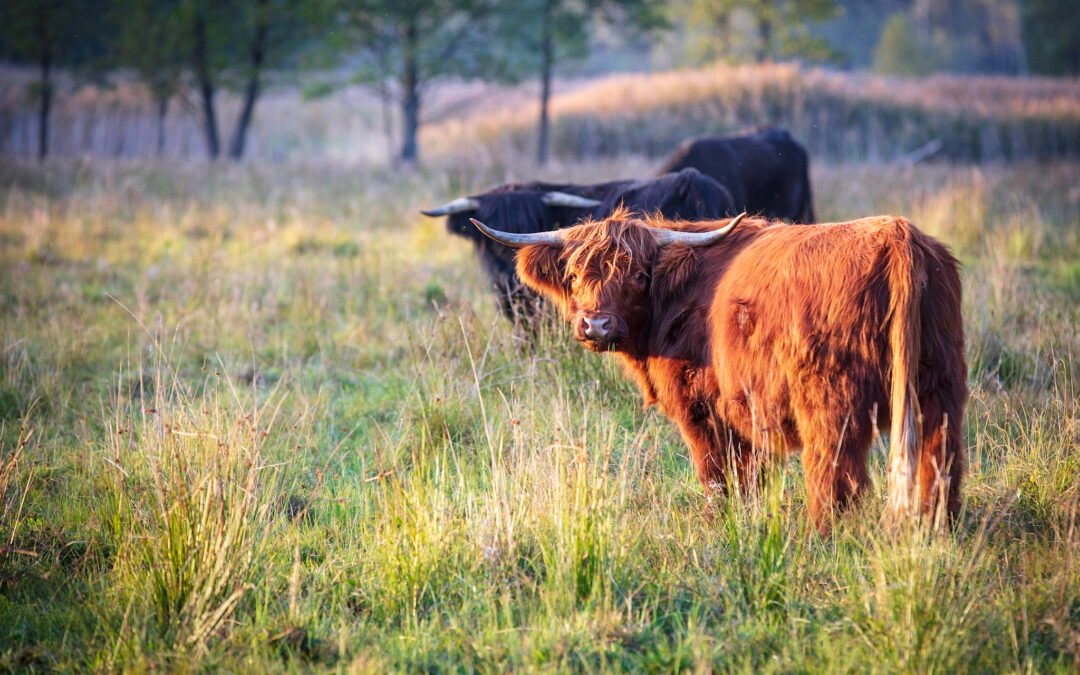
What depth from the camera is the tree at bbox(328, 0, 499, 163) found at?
1992 cm

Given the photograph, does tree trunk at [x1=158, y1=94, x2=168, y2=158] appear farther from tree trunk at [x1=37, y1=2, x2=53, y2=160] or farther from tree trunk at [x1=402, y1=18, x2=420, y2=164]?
tree trunk at [x1=402, y1=18, x2=420, y2=164]

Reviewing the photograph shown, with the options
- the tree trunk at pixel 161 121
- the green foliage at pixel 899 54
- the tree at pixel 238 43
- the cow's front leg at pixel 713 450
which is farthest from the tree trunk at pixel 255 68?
the green foliage at pixel 899 54

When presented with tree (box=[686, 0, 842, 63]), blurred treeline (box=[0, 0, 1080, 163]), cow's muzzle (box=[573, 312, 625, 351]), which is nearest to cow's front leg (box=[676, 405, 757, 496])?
cow's muzzle (box=[573, 312, 625, 351])

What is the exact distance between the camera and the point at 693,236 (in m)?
4.12

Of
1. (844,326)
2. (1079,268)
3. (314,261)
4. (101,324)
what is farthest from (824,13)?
(844,326)

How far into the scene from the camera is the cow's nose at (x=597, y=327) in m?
3.94

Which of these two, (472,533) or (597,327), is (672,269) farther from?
(472,533)

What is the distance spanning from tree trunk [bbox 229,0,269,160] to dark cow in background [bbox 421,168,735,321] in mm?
16594

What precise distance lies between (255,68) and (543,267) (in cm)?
1982

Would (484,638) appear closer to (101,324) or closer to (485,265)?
(485,265)

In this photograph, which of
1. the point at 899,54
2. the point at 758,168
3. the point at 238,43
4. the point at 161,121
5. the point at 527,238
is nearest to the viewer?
the point at 527,238

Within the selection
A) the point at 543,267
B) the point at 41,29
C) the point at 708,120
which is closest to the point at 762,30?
the point at 708,120

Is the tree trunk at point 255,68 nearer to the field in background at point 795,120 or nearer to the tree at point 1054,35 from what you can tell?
the field in background at point 795,120

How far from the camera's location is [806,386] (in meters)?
3.20
